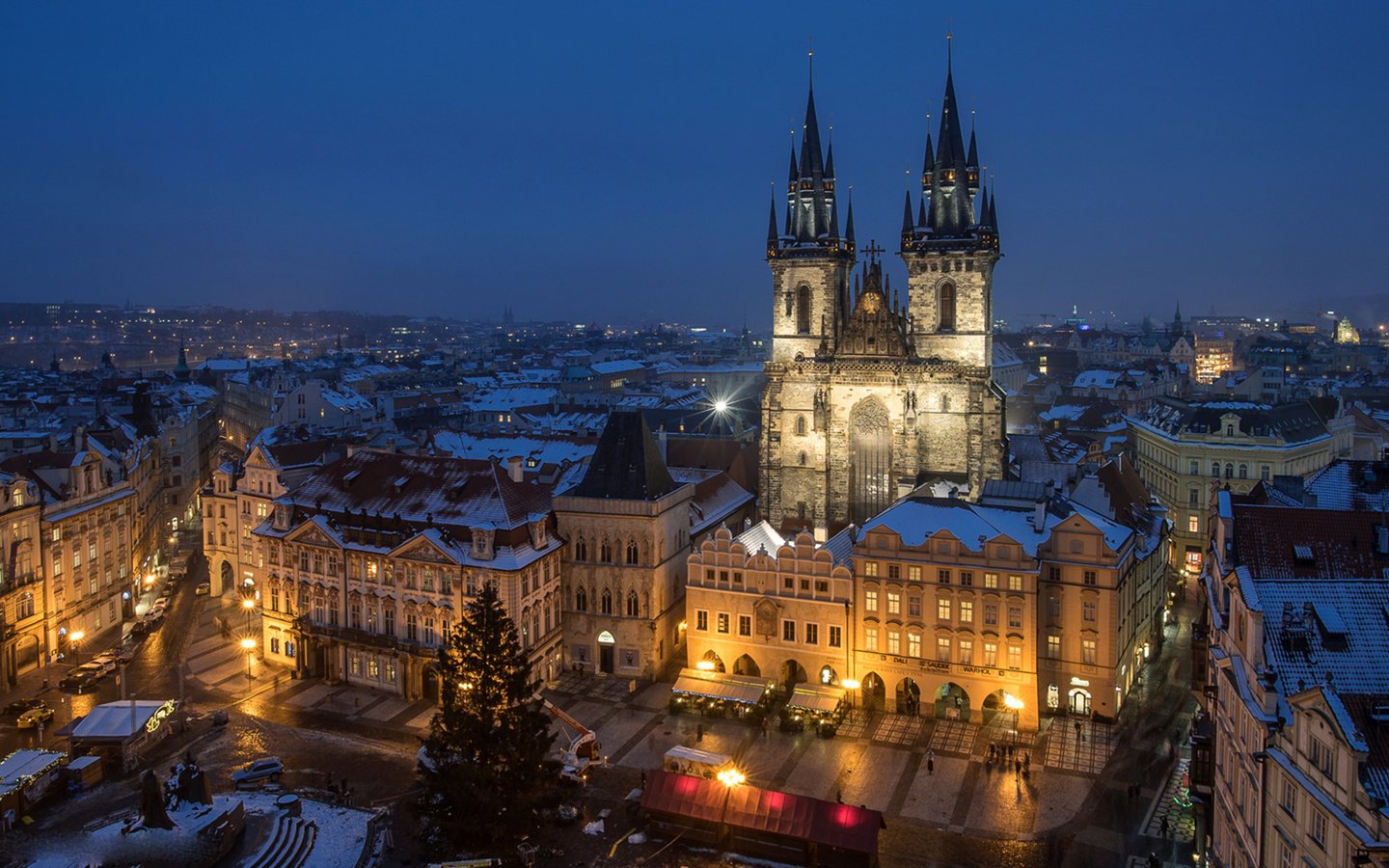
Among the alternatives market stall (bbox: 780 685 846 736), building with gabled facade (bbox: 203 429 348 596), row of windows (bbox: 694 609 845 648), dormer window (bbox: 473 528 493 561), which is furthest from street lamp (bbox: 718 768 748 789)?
building with gabled facade (bbox: 203 429 348 596)

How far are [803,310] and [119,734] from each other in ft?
198

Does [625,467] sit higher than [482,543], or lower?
higher

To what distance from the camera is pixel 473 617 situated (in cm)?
4697

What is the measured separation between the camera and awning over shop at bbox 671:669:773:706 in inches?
2382

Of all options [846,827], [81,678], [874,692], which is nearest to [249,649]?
[81,678]

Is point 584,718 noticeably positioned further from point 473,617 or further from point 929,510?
point 929,510

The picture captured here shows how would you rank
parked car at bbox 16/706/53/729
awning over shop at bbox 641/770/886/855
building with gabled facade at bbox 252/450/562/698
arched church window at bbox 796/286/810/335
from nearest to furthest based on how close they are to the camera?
awning over shop at bbox 641/770/886/855 → parked car at bbox 16/706/53/729 → building with gabled facade at bbox 252/450/562/698 → arched church window at bbox 796/286/810/335

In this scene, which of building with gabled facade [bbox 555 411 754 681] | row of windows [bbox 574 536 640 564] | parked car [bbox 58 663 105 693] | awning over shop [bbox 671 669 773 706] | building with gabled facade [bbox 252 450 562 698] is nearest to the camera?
awning over shop [bbox 671 669 773 706]

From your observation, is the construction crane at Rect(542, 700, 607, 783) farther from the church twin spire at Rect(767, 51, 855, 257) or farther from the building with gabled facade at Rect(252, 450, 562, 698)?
the church twin spire at Rect(767, 51, 855, 257)

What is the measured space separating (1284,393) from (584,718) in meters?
126

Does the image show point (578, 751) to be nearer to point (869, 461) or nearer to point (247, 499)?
point (869, 461)

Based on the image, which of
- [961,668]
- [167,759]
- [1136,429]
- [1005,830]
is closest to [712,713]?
[961,668]

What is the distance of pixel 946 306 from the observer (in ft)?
287

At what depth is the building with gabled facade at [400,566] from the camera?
6338 centimetres
